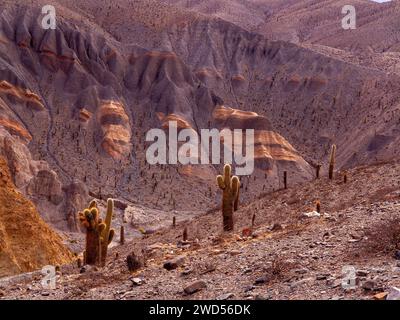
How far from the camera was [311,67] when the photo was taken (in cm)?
8812

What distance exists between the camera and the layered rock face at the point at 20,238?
58.5 feet

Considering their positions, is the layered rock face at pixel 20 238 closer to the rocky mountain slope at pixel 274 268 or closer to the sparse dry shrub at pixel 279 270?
the rocky mountain slope at pixel 274 268

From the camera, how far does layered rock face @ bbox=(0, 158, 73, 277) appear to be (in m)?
17.8

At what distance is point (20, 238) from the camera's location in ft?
63.7

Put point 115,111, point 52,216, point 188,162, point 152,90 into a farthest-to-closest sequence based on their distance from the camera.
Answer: point 152,90 → point 115,111 → point 188,162 → point 52,216

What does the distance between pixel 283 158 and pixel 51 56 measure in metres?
29.7

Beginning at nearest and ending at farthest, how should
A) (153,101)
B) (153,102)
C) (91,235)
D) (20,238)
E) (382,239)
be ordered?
(382,239), (91,235), (20,238), (153,102), (153,101)

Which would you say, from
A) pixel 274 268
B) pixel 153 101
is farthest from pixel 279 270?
pixel 153 101

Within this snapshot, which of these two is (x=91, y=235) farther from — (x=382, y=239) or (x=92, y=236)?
(x=382, y=239)

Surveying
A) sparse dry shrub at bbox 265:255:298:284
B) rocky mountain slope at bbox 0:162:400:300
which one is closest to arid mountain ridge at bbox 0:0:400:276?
rocky mountain slope at bbox 0:162:400:300

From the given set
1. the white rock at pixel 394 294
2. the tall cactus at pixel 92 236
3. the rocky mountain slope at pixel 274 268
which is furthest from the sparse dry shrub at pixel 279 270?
the tall cactus at pixel 92 236

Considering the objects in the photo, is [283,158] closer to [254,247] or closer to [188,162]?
[188,162]
